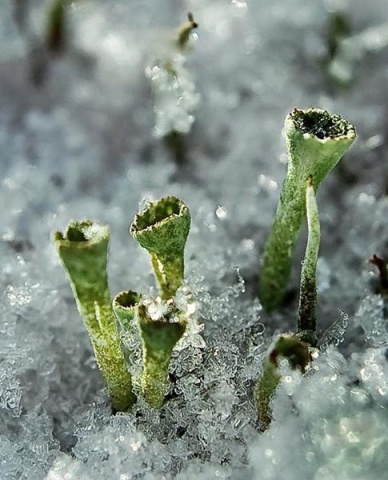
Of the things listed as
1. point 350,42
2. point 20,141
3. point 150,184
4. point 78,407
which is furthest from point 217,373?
point 350,42

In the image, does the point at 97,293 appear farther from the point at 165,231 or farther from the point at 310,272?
the point at 310,272

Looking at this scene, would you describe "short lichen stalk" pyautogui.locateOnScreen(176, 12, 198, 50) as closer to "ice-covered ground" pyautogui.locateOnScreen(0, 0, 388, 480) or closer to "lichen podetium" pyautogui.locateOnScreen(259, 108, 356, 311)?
"ice-covered ground" pyautogui.locateOnScreen(0, 0, 388, 480)

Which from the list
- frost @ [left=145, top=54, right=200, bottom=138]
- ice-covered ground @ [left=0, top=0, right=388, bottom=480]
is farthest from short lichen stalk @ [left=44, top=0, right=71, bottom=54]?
frost @ [left=145, top=54, right=200, bottom=138]

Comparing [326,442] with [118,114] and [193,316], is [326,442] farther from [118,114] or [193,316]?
[118,114]

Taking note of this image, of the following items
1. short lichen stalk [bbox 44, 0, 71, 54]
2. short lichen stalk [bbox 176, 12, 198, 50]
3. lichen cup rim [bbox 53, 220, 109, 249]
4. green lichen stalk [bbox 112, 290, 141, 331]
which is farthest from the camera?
short lichen stalk [bbox 44, 0, 71, 54]

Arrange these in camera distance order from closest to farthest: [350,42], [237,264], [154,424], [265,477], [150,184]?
[265,477] → [154,424] → [237,264] → [150,184] → [350,42]

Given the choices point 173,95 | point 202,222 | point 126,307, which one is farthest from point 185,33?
point 126,307
